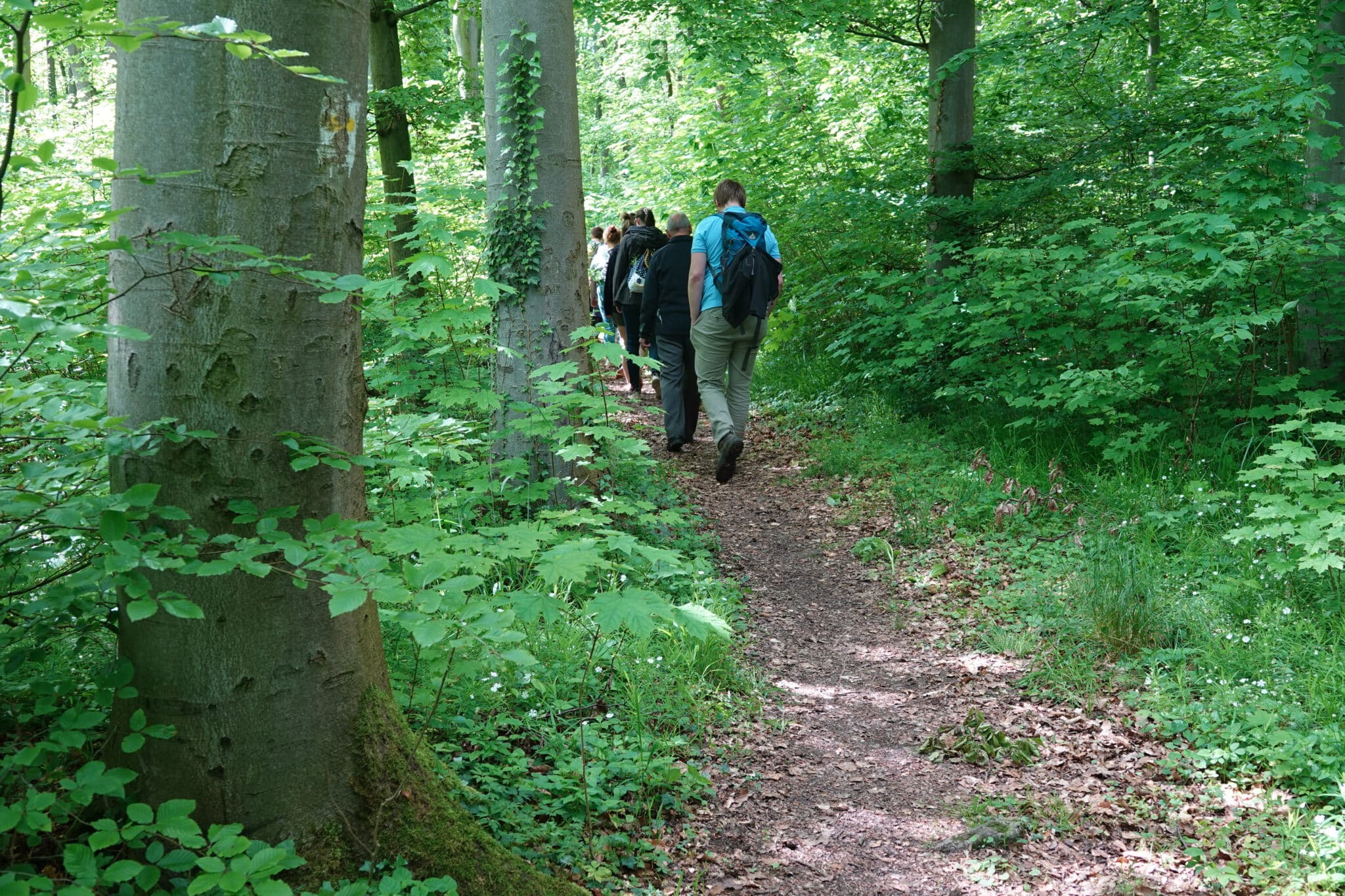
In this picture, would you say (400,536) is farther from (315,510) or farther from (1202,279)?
(1202,279)

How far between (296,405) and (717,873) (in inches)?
89.3

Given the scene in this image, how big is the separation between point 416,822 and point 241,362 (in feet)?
4.50

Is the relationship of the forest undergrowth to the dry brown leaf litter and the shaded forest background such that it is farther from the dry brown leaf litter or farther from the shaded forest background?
the dry brown leaf litter

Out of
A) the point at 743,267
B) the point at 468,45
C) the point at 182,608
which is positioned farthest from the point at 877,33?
the point at 182,608

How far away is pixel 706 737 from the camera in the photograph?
4.09 m

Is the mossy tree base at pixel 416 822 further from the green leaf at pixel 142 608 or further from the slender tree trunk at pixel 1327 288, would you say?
the slender tree trunk at pixel 1327 288

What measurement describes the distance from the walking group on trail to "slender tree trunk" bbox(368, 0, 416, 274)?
9.06 ft

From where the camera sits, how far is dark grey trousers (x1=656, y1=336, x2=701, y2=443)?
8.57 metres

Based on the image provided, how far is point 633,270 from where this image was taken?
32.7 ft

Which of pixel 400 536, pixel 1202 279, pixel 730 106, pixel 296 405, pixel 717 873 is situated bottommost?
pixel 717 873

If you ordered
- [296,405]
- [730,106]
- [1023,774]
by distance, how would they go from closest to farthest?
[296,405] < [1023,774] < [730,106]

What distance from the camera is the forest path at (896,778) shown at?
3318mm

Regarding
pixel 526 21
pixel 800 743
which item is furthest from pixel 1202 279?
pixel 526 21

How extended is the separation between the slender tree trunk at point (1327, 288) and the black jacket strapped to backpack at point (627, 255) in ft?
17.9
